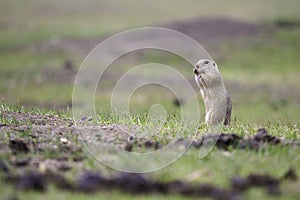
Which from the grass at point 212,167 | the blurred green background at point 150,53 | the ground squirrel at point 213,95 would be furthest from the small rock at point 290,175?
the blurred green background at point 150,53

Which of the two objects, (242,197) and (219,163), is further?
(219,163)

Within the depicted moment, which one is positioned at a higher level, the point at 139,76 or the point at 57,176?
the point at 139,76

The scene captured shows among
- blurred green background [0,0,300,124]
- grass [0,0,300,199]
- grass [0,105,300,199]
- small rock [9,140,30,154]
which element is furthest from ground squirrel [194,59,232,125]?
small rock [9,140,30,154]

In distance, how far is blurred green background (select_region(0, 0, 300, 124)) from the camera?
23.6 m

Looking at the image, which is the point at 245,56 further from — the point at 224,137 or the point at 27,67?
the point at 224,137

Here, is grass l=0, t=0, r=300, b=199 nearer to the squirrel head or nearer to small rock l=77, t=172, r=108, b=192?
small rock l=77, t=172, r=108, b=192

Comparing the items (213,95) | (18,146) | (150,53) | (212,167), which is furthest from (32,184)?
(150,53)

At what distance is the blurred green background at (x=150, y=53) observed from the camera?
77.5 ft

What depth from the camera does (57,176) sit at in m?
6.29

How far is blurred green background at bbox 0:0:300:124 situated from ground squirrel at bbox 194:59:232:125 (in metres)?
2.75

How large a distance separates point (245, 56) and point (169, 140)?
23495 millimetres

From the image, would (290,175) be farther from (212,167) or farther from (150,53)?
(150,53)

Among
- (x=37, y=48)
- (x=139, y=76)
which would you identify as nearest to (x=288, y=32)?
(x=139, y=76)

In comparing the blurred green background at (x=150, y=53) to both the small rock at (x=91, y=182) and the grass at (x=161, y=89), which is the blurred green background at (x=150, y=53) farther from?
the small rock at (x=91, y=182)
